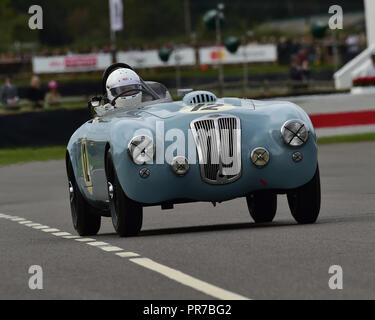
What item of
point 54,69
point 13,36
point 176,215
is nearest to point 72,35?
point 13,36

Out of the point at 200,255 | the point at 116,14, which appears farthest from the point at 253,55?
the point at 200,255

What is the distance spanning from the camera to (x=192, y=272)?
934 cm

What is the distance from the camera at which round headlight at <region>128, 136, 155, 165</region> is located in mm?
12117

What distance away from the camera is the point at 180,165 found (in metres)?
12.1

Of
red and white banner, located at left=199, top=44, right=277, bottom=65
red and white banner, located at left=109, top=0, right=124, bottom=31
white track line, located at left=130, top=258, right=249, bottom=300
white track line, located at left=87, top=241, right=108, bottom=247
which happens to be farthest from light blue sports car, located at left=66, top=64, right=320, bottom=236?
red and white banner, located at left=199, top=44, right=277, bottom=65

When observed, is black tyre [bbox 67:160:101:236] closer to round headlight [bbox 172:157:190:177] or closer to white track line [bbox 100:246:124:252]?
round headlight [bbox 172:157:190:177]

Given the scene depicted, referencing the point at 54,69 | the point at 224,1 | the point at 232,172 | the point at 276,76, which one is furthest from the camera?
the point at 224,1

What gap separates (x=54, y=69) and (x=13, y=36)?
160ft

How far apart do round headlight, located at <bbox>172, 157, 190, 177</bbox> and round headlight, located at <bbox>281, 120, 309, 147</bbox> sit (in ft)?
2.93

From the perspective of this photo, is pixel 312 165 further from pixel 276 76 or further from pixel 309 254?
pixel 276 76

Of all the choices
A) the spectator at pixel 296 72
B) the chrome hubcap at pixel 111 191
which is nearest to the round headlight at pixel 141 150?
the chrome hubcap at pixel 111 191

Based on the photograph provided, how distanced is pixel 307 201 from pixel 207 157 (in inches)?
43.3

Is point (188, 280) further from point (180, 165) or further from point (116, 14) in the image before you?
point (116, 14)

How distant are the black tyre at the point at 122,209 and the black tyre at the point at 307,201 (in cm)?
139
